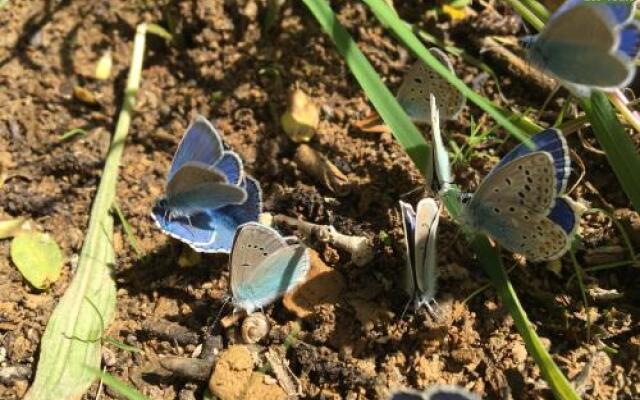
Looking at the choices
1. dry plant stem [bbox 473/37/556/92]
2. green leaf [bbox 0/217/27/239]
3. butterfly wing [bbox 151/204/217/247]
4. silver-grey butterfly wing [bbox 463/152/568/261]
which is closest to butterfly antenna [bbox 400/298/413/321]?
silver-grey butterfly wing [bbox 463/152/568/261]

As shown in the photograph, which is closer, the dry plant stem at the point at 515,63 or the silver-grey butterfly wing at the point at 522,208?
the silver-grey butterfly wing at the point at 522,208

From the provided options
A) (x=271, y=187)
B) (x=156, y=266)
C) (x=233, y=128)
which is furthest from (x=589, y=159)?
(x=156, y=266)

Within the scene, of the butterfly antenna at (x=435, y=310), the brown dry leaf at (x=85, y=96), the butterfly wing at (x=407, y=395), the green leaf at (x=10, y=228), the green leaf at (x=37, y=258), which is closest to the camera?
the butterfly wing at (x=407, y=395)

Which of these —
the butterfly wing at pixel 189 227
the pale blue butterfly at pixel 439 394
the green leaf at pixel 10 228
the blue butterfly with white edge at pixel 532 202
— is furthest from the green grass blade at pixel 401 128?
the green leaf at pixel 10 228

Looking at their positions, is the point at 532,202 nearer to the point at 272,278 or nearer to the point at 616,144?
the point at 616,144

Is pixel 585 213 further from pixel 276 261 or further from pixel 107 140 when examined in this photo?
pixel 107 140

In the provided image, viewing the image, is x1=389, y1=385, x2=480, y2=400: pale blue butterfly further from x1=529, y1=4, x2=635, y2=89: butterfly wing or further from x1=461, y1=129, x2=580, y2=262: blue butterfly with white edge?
x1=529, y1=4, x2=635, y2=89: butterfly wing

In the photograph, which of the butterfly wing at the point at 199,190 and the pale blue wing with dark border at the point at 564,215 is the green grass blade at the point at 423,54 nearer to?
the pale blue wing with dark border at the point at 564,215
